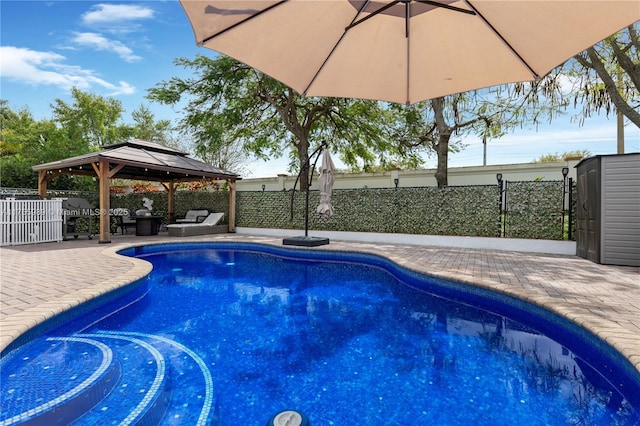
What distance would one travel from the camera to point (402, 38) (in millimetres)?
3203

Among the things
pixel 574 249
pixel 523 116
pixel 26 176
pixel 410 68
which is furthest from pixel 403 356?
pixel 26 176

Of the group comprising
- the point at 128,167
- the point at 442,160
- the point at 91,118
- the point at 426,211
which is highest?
the point at 91,118

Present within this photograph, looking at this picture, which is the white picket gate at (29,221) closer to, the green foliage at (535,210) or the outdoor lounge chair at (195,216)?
the outdoor lounge chair at (195,216)

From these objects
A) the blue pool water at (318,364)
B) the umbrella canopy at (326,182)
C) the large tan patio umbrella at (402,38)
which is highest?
the large tan patio umbrella at (402,38)

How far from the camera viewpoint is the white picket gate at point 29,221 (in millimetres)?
9367

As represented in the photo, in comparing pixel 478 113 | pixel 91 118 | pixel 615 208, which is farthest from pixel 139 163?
pixel 91 118

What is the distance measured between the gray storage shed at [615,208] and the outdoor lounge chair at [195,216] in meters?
12.9

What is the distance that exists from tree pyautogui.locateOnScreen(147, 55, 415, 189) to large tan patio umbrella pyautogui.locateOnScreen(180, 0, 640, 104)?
33.0 ft

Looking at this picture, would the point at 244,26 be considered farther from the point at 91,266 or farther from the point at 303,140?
the point at 303,140

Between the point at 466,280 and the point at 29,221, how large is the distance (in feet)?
39.1

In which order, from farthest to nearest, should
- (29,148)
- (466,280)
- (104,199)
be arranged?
(29,148), (104,199), (466,280)

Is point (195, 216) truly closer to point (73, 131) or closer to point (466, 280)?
point (466, 280)

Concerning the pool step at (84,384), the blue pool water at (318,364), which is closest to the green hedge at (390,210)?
the blue pool water at (318,364)

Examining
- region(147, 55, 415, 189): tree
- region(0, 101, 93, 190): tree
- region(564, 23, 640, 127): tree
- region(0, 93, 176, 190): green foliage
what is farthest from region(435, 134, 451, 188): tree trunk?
region(0, 101, 93, 190): tree
